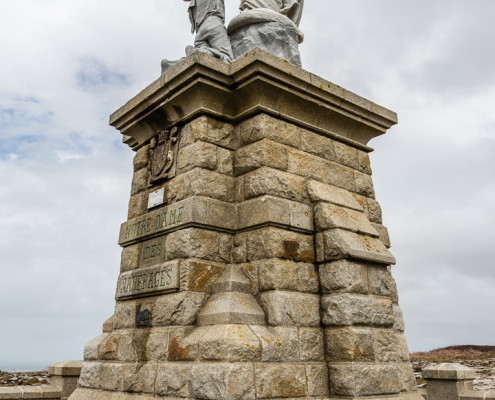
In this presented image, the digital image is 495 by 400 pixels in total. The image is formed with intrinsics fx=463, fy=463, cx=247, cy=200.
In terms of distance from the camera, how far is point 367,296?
14.3 feet

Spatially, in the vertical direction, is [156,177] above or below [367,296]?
above

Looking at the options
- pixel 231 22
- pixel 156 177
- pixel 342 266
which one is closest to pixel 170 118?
pixel 156 177

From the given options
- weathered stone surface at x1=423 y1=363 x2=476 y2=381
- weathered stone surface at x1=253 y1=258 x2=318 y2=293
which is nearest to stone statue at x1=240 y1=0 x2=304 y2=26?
weathered stone surface at x1=253 y1=258 x2=318 y2=293

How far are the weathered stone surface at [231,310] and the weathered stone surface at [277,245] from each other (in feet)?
1.38

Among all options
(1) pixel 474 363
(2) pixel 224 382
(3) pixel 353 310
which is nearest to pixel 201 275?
(2) pixel 224 382

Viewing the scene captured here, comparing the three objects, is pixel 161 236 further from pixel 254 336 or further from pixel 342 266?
pixel 342 266

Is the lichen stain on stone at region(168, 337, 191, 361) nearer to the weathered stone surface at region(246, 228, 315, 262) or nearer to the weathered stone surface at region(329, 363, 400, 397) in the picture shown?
the weathered stone surface at region(246, 228, 315, 262)

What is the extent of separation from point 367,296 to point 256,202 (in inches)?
54.1

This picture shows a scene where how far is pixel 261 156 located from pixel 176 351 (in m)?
1.99

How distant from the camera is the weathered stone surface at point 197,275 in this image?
4180mm

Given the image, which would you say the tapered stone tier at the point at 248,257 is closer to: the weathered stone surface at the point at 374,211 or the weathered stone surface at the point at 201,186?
the weathered stone surface at the point at 201,186

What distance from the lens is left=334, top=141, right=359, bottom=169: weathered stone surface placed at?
17.9 ft

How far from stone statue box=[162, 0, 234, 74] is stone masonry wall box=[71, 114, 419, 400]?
1031 mm

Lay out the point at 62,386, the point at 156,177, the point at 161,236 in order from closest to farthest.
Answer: the point at 161,236 < the point at 156,177 < the point at 62,386
